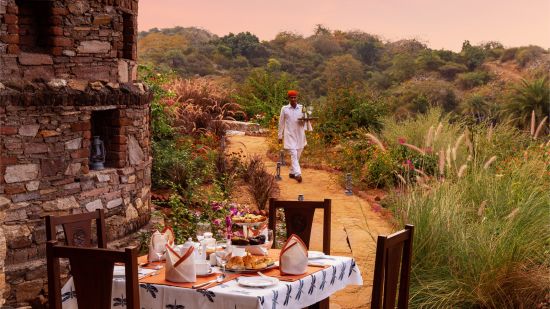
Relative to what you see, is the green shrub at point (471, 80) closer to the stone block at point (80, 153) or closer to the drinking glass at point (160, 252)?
the stone block at point (80, 153)

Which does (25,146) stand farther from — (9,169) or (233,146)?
(233,146)

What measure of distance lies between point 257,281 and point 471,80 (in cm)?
3476

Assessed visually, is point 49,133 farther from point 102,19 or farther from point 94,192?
point 102,19

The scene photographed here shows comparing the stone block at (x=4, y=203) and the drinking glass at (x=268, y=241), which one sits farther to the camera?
the stone block at (x=4, y=203)

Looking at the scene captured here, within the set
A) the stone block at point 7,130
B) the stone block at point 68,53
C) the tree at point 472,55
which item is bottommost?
the stone block at point 7,130

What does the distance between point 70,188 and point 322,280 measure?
3696 mm

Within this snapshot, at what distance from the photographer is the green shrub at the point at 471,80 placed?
124ft

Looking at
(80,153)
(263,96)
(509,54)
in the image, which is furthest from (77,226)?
(509,54)

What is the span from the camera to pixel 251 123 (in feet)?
74.4

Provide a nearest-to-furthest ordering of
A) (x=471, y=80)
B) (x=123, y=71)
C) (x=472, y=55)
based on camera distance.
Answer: (x=123, y=71) < (x=471, y=80) < (x=472, y=55)

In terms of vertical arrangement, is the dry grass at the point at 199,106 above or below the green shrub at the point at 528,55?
below

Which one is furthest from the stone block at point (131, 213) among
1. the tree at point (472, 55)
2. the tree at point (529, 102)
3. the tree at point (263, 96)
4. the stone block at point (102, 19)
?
the tree at point (472, 55)

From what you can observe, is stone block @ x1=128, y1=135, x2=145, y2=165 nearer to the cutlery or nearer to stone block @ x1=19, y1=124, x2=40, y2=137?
stone block @ x1=19, y1=124, x2=40, y2=137

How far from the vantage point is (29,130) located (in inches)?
291
